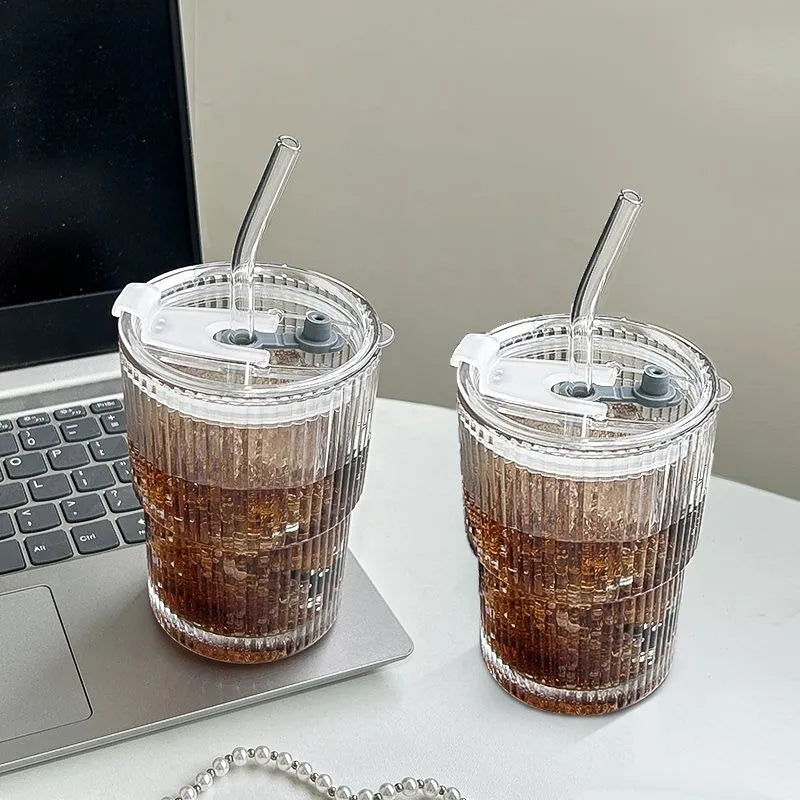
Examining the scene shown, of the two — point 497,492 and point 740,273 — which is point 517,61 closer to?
point 740,273

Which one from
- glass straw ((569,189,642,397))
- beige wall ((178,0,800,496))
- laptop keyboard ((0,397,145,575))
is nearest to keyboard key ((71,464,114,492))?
laptop keyboard ((0,397,145,575))

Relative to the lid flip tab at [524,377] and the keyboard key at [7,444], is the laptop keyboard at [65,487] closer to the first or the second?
the keyboard key at [7,444]

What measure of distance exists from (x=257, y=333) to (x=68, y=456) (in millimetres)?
158

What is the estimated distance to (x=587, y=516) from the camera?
1.25ft

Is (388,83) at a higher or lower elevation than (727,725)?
higher

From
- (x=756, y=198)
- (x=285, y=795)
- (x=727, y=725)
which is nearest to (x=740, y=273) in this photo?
(x=756, y=198)

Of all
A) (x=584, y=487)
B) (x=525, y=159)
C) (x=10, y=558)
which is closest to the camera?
(x=584, y=487)

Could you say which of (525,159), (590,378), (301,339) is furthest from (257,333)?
(525,159)

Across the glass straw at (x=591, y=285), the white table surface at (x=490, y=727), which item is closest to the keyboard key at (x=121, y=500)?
the white table surface at (x=490, y=727)

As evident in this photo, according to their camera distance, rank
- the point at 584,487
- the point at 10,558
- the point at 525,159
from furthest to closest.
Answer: the point at 525,159 < the point at 10,558 < the point at 584,487

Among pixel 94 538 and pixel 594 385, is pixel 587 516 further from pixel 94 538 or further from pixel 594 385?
pixel 94 538

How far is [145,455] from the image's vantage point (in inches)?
16.1

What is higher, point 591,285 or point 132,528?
point 591,285

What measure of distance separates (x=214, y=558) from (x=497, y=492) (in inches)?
4.2
